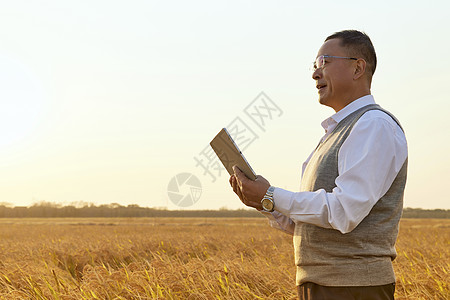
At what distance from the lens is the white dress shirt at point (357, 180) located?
180cm

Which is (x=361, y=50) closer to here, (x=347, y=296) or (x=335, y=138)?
(x=335, y=138)

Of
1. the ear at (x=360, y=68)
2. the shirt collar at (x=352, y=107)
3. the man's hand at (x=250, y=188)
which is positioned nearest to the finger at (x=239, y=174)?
the man's hand at (x=250, y=188)

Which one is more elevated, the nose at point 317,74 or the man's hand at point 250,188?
the nose at point 317,74

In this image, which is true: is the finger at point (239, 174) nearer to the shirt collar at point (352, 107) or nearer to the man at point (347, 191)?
the man at point (347, 191)

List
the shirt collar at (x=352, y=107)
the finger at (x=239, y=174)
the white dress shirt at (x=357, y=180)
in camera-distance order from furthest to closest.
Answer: the shirt collar at (x=352, y=107)
the finger at (x=239, y=174)
the white dress shirt at (x=357, y=180)

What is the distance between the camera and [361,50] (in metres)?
2.21

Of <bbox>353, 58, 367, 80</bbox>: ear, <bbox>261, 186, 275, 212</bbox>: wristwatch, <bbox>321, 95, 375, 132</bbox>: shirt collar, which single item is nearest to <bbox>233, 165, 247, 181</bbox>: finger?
<bbox>261, 186, 275, 212</bbox>: wristwatch

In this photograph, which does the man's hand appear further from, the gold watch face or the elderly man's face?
the elderly man's face

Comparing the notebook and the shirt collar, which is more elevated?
the shirt collar

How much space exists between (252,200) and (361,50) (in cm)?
89

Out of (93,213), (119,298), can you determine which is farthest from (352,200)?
(93,213)

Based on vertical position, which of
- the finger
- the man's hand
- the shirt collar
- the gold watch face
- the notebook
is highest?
the shirt collar

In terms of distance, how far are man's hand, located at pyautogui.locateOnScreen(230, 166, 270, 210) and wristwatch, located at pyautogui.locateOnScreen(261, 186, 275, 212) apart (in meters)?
0.02

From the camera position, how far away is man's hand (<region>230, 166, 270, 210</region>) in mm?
1970
